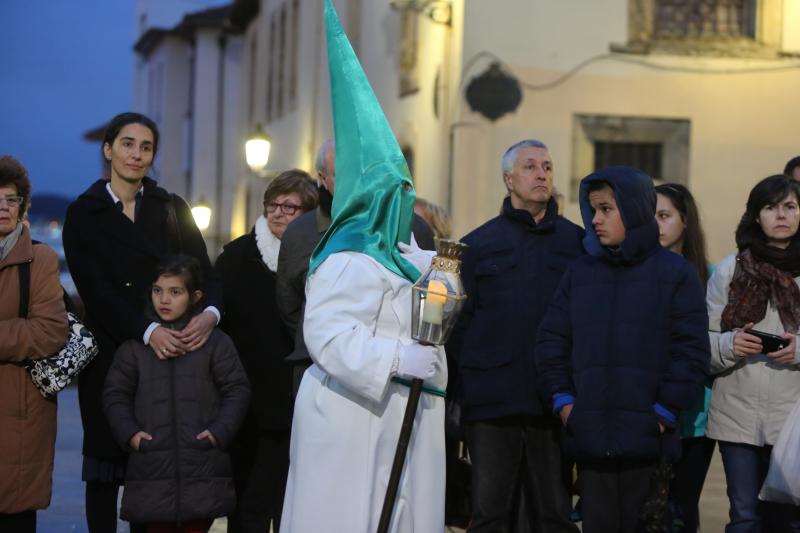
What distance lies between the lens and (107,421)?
6.59 metres

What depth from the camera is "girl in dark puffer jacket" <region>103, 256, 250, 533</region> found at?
643 centimetres

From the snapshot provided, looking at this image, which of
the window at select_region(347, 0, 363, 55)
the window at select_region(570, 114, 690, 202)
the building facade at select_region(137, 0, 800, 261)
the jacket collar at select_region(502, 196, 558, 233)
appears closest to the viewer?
the jacket collar at select_region(502, 196, 558, 233)

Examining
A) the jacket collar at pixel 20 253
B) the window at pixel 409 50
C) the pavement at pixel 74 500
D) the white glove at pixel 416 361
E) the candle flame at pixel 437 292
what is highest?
the window at pixel 409 50

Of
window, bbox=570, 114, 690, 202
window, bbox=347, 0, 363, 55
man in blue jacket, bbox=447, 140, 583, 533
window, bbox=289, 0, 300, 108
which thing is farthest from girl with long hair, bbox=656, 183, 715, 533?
window, bbox=289, 0, 300, 108

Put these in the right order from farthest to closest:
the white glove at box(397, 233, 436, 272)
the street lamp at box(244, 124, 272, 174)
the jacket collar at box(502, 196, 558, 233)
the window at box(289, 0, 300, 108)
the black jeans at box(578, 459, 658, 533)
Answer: the window at box(289, 0, 300, 108), the street lamp at box(244, 124, 272, 174), the jacket collar at box(502, 196, 558, 233), the black jeans at box(578, 459, 658, 533), the white glove at box(397, 233, 436, 272)

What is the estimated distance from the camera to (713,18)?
1766 centimetres

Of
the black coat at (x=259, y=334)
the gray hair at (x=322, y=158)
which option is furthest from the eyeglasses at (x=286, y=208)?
the gray hair at (x=322, y=158)

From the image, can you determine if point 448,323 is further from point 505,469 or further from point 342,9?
point 342,9

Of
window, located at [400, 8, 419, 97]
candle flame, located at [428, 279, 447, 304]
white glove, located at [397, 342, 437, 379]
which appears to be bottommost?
white glove, located at [397, 342, 437, 379]

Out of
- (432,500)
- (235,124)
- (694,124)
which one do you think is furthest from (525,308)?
(235,124)

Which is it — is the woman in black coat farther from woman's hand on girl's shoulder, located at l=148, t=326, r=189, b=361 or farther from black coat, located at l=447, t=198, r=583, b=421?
black coat, located at l=447, t=198, r=583, b=421

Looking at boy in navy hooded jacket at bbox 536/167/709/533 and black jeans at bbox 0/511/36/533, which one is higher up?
boy in navy hooded jacket at bbox 536/167/709/533

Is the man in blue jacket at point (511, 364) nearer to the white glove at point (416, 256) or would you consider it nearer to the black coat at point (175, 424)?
the black coat at point (175, 424)

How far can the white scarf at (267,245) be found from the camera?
7516 mm
